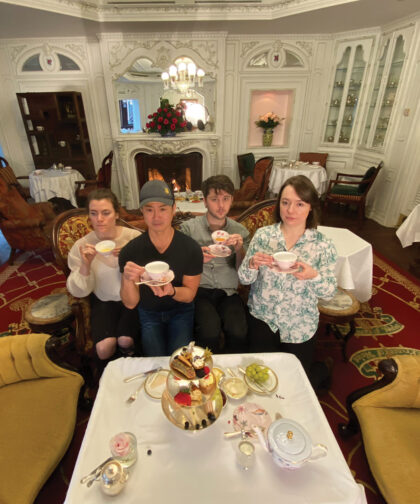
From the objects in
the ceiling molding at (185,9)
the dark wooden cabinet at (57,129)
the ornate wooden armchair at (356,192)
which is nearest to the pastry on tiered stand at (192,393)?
the ornate wooden armchair at (356,192)

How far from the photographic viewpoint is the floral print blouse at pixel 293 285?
5.70 feet

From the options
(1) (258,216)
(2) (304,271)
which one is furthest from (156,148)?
(2) (304,271)

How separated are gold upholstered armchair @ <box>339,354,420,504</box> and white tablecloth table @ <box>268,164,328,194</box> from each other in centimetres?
450

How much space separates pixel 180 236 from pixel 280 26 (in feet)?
17.2

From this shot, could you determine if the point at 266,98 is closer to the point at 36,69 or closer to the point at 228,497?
the point at 36,69

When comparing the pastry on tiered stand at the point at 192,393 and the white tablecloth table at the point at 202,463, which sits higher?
the pastry on tiered stand at the point at 192,393

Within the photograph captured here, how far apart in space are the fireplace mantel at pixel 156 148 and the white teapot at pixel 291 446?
5552 millimetres

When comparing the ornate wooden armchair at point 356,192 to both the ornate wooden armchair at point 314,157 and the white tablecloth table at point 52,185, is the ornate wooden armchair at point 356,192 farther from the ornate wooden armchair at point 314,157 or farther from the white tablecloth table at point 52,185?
the white tablecloth table at point 52,185

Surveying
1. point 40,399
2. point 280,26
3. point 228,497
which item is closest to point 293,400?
point 228,497

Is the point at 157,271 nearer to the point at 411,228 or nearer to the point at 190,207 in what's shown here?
the point at 190,207

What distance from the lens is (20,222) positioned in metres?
3.64

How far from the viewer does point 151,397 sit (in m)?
1.23

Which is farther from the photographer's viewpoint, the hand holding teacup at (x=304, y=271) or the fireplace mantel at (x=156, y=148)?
the fireplace mantel at (x=156, y=148)

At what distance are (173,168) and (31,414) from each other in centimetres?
548
